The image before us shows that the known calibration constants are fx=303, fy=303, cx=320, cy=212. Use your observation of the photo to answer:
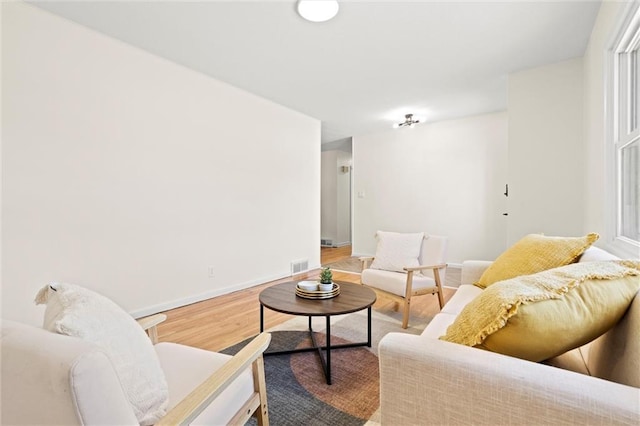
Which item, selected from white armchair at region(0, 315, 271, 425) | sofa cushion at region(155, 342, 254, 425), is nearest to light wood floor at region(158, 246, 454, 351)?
sofa cushion at region(155, 342, 254, 425)

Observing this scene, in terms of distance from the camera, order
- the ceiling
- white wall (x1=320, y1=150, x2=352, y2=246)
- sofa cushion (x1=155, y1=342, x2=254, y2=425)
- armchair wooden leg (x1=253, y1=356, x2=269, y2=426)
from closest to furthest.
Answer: sofa cushion (x1=155, y1=342, x2=254, y2=425), armchair wooden leg (x1=253, y1=356, x2=269, y2=426), the ceiling, white wall (x1=320, y1=150, x2=352, y2=246)

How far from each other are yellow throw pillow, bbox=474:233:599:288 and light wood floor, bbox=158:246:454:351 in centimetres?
111

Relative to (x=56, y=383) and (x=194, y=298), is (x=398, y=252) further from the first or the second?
(x=56, y=383)

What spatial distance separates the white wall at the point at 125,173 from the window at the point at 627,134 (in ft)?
11.2

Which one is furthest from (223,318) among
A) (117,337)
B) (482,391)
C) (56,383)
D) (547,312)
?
(547,312)

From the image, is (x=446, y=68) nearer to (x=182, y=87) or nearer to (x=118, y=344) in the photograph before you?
(x=182, y=87)

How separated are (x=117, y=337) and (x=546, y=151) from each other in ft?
12.3

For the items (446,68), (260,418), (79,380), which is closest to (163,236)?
(260,418)

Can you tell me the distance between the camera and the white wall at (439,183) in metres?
4.69

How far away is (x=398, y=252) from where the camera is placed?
3.05m

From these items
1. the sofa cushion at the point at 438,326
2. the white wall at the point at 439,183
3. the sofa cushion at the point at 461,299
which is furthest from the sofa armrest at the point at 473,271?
the white wall at the point at 439,183

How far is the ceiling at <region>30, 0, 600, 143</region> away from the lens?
222 cm

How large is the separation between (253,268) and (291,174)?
1485 millimetres

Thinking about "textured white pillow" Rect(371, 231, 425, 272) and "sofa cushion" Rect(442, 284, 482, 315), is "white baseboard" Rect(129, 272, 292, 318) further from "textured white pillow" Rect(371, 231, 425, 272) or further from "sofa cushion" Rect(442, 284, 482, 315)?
"sofa cushion" Rect(442, 284, 482, 315)
